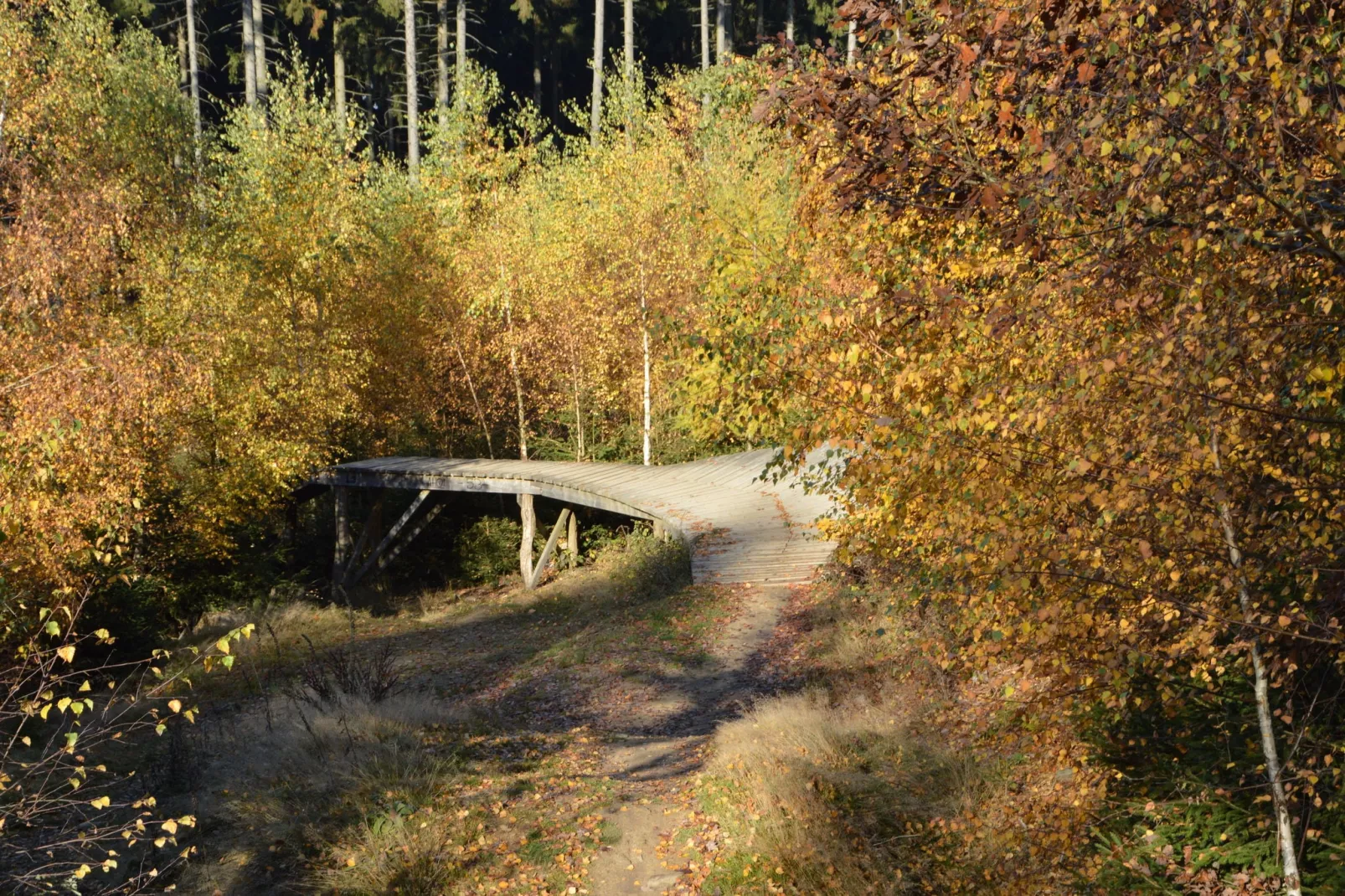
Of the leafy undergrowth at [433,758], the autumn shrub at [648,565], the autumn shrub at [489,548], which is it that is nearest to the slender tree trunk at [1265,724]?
the leafy undergrowth at [433,758]

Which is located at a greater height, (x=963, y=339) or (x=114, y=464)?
(x=963, y=339)

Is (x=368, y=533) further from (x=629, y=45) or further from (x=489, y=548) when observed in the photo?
(x=629, y=45)

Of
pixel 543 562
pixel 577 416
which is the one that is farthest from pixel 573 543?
pixel 577 416

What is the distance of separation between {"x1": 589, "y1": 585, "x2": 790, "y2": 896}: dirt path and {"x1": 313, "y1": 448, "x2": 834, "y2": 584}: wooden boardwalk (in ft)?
2.10

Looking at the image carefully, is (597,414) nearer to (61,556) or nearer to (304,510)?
(304,510)

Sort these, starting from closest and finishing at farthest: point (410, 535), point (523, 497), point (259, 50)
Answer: point (523, 497) < point (410, 535) < point (259, 50)

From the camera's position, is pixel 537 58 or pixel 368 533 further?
pixel 537 58

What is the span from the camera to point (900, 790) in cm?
709

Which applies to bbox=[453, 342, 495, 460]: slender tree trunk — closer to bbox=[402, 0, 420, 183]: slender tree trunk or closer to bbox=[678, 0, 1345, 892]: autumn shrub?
bbox=[402, 0, 420, 183]: slender tree trunk

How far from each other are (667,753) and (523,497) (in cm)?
1079

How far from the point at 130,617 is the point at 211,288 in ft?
20.1

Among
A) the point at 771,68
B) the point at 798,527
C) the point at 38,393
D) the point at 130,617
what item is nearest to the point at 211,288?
the point at 130,617

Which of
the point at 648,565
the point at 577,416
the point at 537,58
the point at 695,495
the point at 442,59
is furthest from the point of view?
the point at 537,58

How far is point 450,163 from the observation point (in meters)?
27.0
